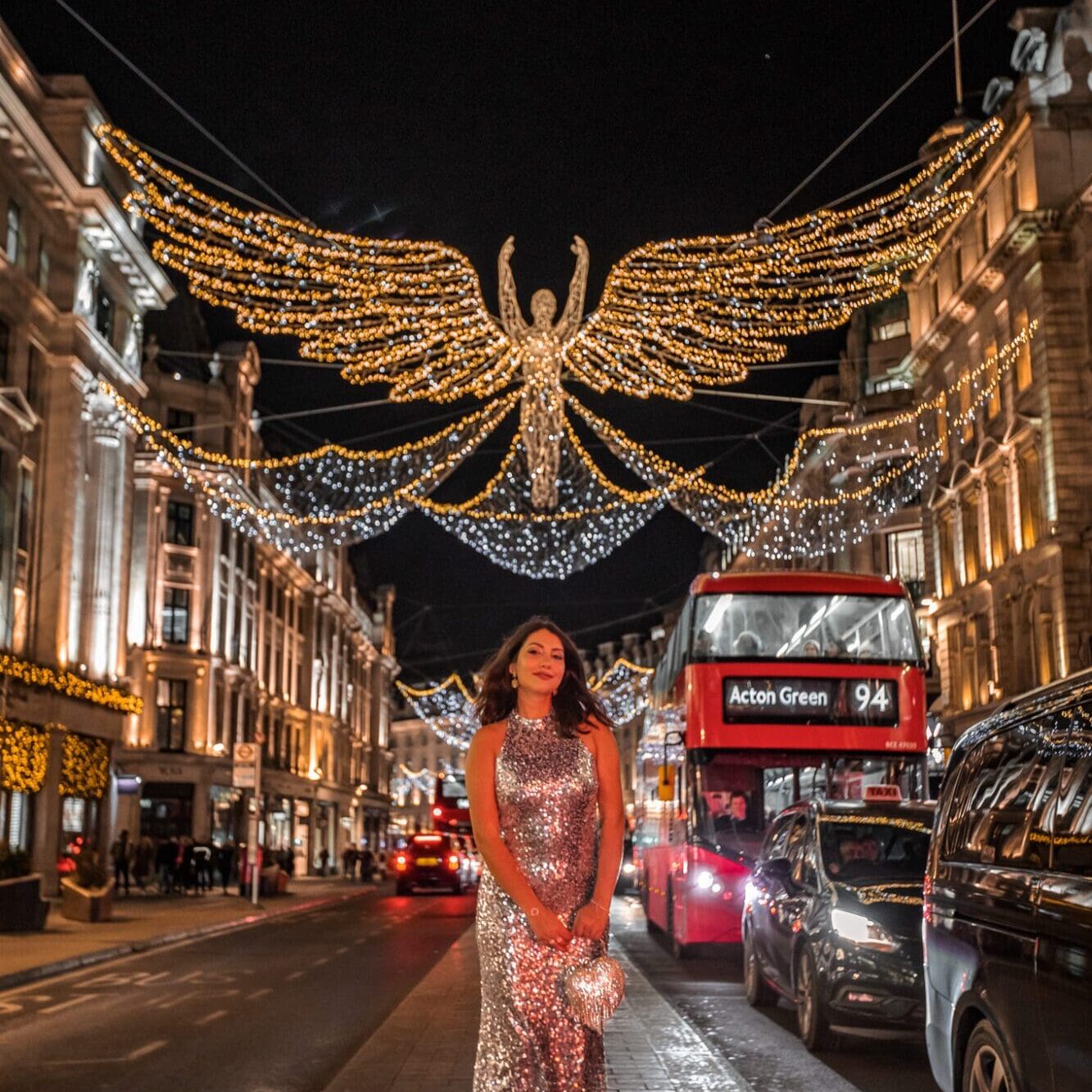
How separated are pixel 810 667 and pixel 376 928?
13.4m

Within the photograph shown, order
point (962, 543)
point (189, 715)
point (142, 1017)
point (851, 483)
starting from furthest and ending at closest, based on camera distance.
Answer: point (189, 715) → point (851, 483) → point (962, 543) → point (142, 1017)

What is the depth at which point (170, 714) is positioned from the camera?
55.4m

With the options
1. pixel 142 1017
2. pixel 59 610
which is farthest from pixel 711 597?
pixel 59 610

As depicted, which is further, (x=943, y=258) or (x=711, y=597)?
(x=943, y=258)

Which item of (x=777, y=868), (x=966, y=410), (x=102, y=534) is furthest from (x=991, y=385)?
(x=777, y=868)

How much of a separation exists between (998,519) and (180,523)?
98.2ft

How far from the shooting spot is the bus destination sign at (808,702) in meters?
17.7

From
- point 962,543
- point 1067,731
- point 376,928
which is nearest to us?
point 1067,731

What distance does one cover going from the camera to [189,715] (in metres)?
55.7

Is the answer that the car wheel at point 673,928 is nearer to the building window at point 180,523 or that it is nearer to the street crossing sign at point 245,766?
the street crossing sign at point 245,766

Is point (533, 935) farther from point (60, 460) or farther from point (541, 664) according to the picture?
point (60, 460)

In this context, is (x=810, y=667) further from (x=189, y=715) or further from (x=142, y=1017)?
(x=189, y=715)

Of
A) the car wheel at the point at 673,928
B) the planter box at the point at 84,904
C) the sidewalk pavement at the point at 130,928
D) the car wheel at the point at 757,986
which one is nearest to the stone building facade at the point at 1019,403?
the car wheel at the point at 673,928

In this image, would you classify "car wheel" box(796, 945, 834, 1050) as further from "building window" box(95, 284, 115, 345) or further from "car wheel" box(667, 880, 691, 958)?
"building window" box(95, 284, 115, 345)
